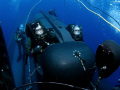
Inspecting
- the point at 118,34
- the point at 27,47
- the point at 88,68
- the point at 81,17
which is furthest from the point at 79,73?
the point at 81,17

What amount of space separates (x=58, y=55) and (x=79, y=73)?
71cm

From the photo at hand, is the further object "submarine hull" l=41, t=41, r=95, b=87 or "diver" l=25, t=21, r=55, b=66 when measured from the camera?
"diver" l=25, t=21, r=55, b=66

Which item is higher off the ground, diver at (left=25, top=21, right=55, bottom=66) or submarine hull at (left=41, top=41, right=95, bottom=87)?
diver at (left=25, top=21, right=55, bottom=66)

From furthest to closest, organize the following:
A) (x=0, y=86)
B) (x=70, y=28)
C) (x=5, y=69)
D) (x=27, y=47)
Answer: (x=70, y=28)
(x=27, y=47)
(x=5, y=69)
(x=0, y=86)

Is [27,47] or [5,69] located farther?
[27,47]

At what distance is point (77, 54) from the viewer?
313cm

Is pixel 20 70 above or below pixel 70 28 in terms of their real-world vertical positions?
below

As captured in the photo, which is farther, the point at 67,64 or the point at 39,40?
the point at 39,40

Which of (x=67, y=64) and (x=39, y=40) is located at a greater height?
(x=39, y=40)

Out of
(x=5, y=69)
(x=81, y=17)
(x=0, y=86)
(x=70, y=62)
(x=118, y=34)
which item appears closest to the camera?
(x=0, y=86)

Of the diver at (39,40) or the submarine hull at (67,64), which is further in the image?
the diver at (39,40)

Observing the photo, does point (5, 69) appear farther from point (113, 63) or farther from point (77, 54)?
point (113, 63)

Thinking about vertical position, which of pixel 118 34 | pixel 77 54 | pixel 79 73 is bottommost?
pixel 118 34

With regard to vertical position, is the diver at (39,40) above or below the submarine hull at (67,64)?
above
